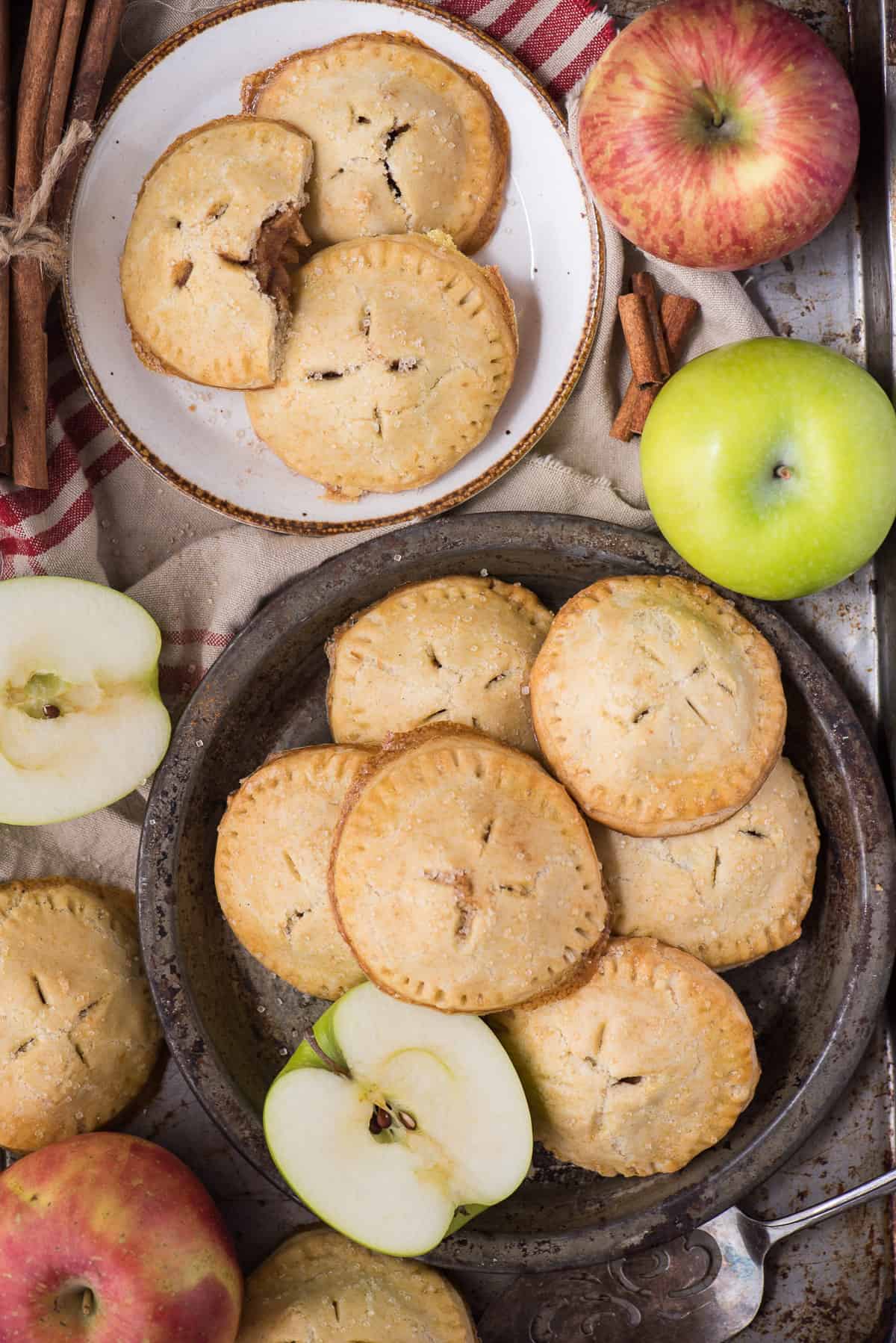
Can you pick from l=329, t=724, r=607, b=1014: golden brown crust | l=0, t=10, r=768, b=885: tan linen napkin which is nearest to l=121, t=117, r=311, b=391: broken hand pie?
l=0, t=10, r=768, b=885: tan linen napkin

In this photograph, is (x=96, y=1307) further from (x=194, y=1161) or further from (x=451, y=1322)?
(x=451, y=1322)

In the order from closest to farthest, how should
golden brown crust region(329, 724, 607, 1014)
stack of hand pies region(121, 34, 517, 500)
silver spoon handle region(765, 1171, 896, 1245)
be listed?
golden brown crust region(329, 724, 607, 1014) → stack of hand pies region(121, 34, 517, 500) → silver spoon handle region(765, 1171, 896, 1245)

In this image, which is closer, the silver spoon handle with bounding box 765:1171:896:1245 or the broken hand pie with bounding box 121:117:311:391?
the broken hand pie with bounding box 121:117:311:391

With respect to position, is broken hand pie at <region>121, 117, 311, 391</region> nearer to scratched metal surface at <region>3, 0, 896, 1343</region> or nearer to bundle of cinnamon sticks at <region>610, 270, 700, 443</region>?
bundle of cinnamon sticks at <region>610, 270, 700, 443</region>

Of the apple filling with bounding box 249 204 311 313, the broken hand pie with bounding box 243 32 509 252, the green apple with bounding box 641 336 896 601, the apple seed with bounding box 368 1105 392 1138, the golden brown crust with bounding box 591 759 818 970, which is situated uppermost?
the broken hand pie with bounding box 243 32 509 252

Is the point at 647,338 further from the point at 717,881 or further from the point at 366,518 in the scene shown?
the point at 717,881

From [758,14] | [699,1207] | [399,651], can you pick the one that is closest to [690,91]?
[758,14]
